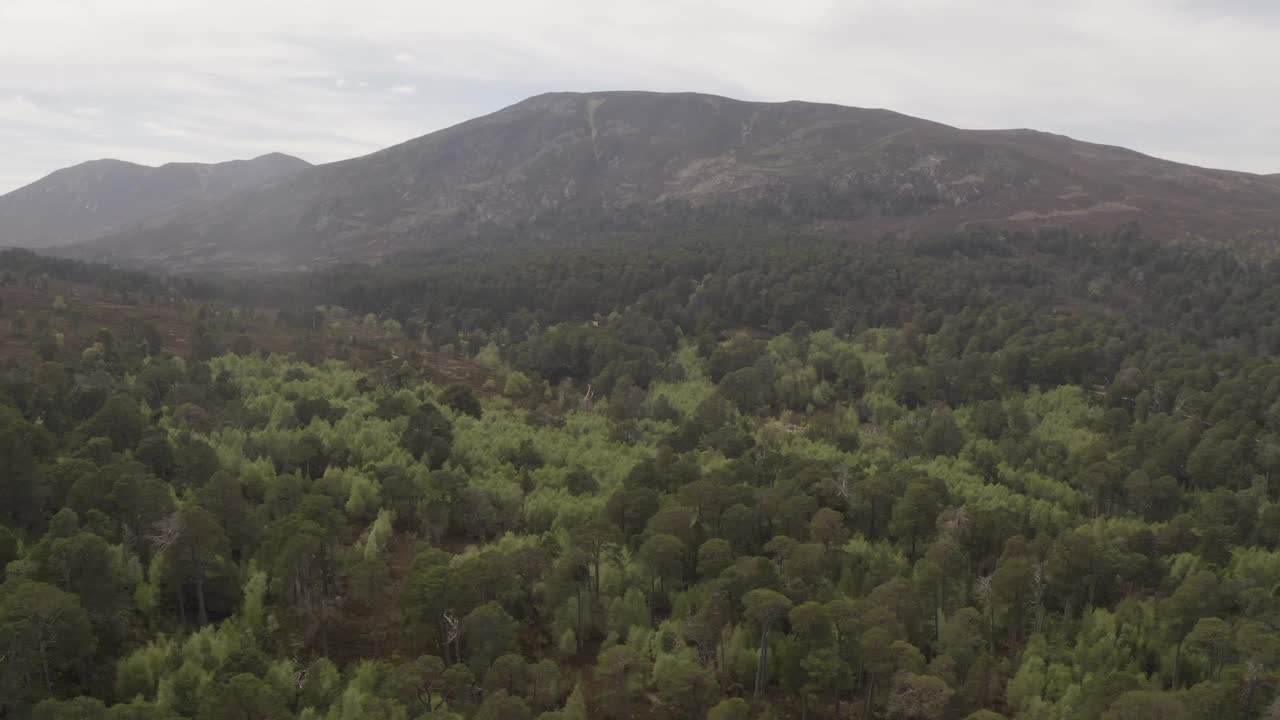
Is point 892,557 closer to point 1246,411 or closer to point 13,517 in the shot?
point 1246,411

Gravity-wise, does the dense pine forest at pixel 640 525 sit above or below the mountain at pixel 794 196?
below

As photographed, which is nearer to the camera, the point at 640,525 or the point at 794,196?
the point at 640,525

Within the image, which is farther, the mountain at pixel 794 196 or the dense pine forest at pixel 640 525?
the mountain at pixel 794 196

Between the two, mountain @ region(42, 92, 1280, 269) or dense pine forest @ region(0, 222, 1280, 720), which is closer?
dense pine forest @ region(0, 222, 1280, 720)

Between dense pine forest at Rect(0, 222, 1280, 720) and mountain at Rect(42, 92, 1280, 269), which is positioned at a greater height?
mountain at Rect(42, 92, 1280, 269)

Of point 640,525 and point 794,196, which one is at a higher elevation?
point 794,196
